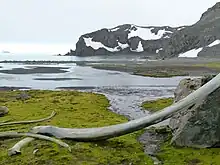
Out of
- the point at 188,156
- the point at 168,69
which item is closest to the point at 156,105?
the point at 188,156

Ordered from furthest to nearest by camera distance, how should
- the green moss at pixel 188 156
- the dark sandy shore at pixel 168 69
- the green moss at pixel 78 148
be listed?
the dark sandy shore at pixel 168 69 → the green moss at pixel 188 156 → the green moss at pixel 78 148

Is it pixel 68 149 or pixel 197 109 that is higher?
pixel 197 109

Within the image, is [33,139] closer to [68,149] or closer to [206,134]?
[68,149]

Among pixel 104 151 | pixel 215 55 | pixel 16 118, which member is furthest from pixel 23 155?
pixel 215 55

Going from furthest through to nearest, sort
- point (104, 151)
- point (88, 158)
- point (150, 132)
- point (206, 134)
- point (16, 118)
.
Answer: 1. point (16, 118)
2. point (150, 132)
3. point (206, 134)
4. point (104, 151)
5. point (88, 158)

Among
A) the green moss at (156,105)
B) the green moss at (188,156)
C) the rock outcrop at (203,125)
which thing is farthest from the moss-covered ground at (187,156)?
the green moss at (156,105)

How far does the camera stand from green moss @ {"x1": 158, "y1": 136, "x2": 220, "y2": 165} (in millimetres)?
19156

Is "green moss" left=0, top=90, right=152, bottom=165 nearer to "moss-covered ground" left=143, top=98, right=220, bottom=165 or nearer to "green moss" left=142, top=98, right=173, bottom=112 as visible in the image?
"moss-covered ground" left=143, top=98, right=220, bottom=165

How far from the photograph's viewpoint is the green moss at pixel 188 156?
1916 centimetres

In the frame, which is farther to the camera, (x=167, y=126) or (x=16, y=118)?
Result: (x=16, y=118)

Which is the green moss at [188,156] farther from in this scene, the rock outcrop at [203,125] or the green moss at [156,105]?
the green moss at [156,105]

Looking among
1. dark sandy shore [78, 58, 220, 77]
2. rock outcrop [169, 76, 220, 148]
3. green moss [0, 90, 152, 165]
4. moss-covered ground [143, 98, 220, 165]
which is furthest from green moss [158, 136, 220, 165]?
dark sandy shore [78, 58, 220, 77]

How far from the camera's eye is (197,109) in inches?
858

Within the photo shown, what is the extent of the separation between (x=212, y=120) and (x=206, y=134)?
808mm
